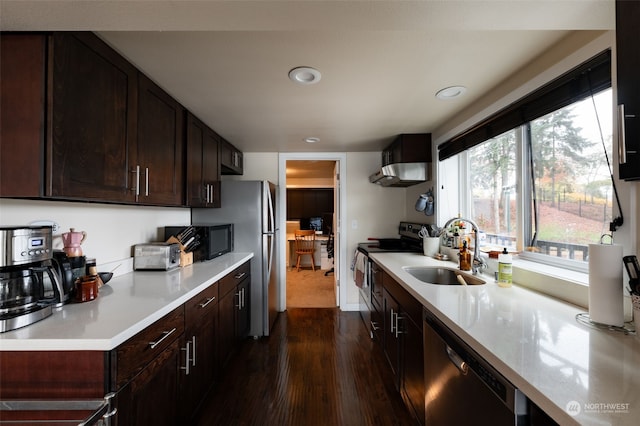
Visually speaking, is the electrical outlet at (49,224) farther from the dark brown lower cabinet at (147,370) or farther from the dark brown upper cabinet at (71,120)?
the dark brown lower cabinet at (147,370)

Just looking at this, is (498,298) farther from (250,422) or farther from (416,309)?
(250,422)

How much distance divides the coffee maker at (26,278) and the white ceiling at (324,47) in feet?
2.63

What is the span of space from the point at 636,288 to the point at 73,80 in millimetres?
2289

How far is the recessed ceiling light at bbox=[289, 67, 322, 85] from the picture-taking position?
145 centimetres

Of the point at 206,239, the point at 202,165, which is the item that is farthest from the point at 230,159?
the point at 206,239

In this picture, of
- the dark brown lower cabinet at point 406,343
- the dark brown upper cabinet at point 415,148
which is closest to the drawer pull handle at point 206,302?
the dark brown lower cabinet at point 406,343

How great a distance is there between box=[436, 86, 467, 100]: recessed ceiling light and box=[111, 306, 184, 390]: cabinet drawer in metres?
2.11

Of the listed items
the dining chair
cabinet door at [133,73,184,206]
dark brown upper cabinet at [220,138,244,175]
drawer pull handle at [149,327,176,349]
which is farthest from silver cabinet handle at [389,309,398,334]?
the dining chair

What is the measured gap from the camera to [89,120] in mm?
1155

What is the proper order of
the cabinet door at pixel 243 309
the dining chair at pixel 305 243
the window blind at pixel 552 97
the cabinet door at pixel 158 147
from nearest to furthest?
the window blind at pixel 552 97 < the cabinet door at pixel 158 147 < the cabinet door at pixel 243 309 < the dining chair at pixel 305 243

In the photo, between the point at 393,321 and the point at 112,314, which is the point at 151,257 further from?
the point at 393,321

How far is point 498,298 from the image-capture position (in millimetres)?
1280

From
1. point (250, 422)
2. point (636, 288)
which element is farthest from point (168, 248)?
point (636, 288)

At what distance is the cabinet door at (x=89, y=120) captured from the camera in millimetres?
1011
